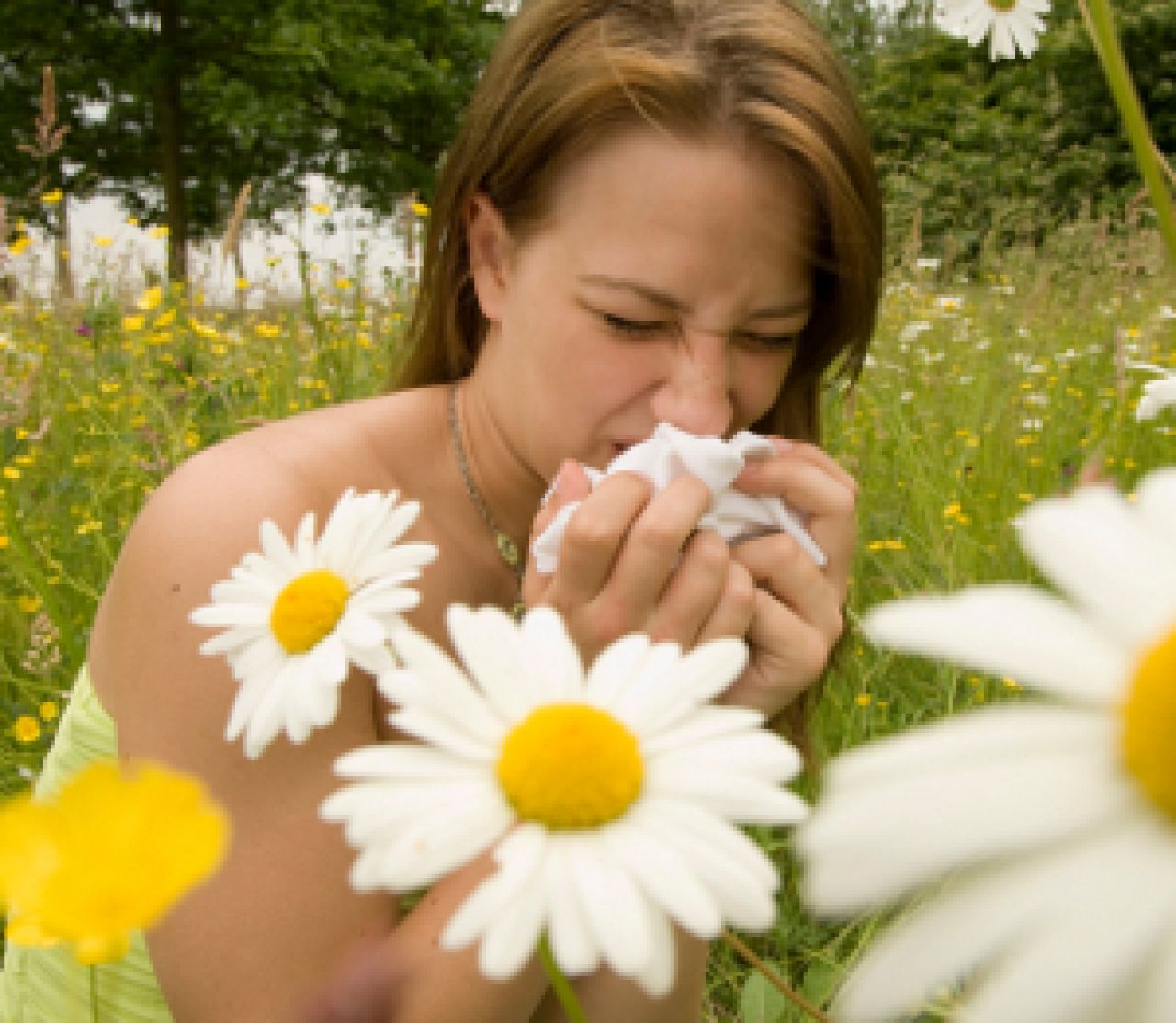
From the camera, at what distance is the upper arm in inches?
33.9

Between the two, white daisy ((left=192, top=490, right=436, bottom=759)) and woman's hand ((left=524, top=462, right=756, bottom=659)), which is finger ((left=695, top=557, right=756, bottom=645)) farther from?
white daisy ((left=192, top=490, right=436, bottom=759))

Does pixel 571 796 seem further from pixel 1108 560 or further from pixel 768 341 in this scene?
pixel 768 341

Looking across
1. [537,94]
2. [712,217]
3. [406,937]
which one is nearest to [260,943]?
[406,937]

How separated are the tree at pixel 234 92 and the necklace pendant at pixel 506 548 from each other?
7789 mm

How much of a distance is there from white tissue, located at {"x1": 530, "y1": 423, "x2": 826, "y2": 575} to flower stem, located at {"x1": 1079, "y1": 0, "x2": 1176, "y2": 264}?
502 mm

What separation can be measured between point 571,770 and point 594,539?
49 cm

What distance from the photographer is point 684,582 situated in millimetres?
797


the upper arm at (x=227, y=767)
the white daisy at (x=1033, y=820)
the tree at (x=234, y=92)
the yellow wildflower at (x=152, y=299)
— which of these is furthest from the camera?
the tree at (x=234, y=92)

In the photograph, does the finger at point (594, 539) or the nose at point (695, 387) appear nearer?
the finger at point (594, 539)

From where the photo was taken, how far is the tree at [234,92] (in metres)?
9.02

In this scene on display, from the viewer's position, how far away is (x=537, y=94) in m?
1.19

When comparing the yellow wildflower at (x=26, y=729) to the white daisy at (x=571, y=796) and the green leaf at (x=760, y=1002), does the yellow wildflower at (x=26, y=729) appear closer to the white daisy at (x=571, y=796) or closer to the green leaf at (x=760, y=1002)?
the green leaf at (x=760, y=1002)

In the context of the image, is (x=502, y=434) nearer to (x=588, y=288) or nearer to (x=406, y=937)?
(x=588, y=288)

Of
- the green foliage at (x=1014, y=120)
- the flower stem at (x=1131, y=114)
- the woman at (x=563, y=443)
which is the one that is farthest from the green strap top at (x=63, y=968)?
the green foliage at (x=1014, y=120)
